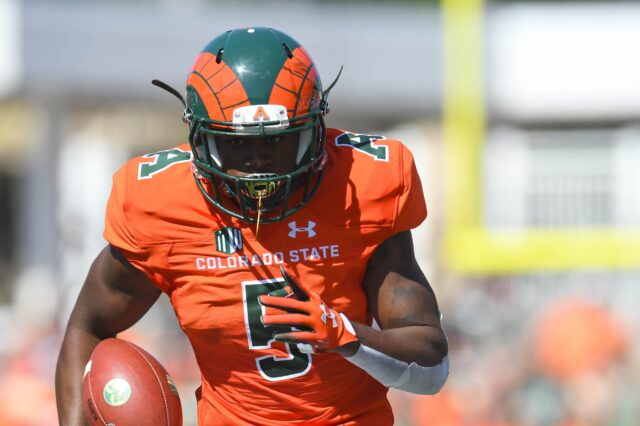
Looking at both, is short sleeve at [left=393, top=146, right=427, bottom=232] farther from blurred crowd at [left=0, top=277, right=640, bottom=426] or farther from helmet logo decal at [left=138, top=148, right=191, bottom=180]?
blurred crowd at [left=0, top=277, right=640, bottom=426]

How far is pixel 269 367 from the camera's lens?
10.7ft

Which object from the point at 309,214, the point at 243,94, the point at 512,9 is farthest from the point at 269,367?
the point at 512,9

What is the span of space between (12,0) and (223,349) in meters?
8.49

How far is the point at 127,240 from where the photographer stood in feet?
10.7

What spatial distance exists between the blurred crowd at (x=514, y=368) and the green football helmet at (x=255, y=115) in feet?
10.2

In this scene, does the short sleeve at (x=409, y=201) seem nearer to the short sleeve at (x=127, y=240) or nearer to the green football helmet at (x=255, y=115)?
the green football helmet at (x=255, y=115)

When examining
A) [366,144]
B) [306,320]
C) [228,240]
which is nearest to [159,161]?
[228,240]

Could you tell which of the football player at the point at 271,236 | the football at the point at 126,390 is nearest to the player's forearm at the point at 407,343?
the football player at the point at 271,236

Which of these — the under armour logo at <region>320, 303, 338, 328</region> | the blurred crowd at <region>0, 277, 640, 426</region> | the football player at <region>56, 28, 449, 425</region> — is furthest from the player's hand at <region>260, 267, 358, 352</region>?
the blurred crowd at <region>0, 277, 640, 426</region>

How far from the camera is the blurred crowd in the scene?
6.72 meters

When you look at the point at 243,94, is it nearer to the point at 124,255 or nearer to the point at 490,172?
the point at 124,255

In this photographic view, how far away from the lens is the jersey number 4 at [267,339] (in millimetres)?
3193

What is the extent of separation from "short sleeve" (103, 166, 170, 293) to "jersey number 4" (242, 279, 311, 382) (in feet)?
0.81

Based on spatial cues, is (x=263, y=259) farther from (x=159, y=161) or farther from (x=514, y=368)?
(x=514, y=368)
